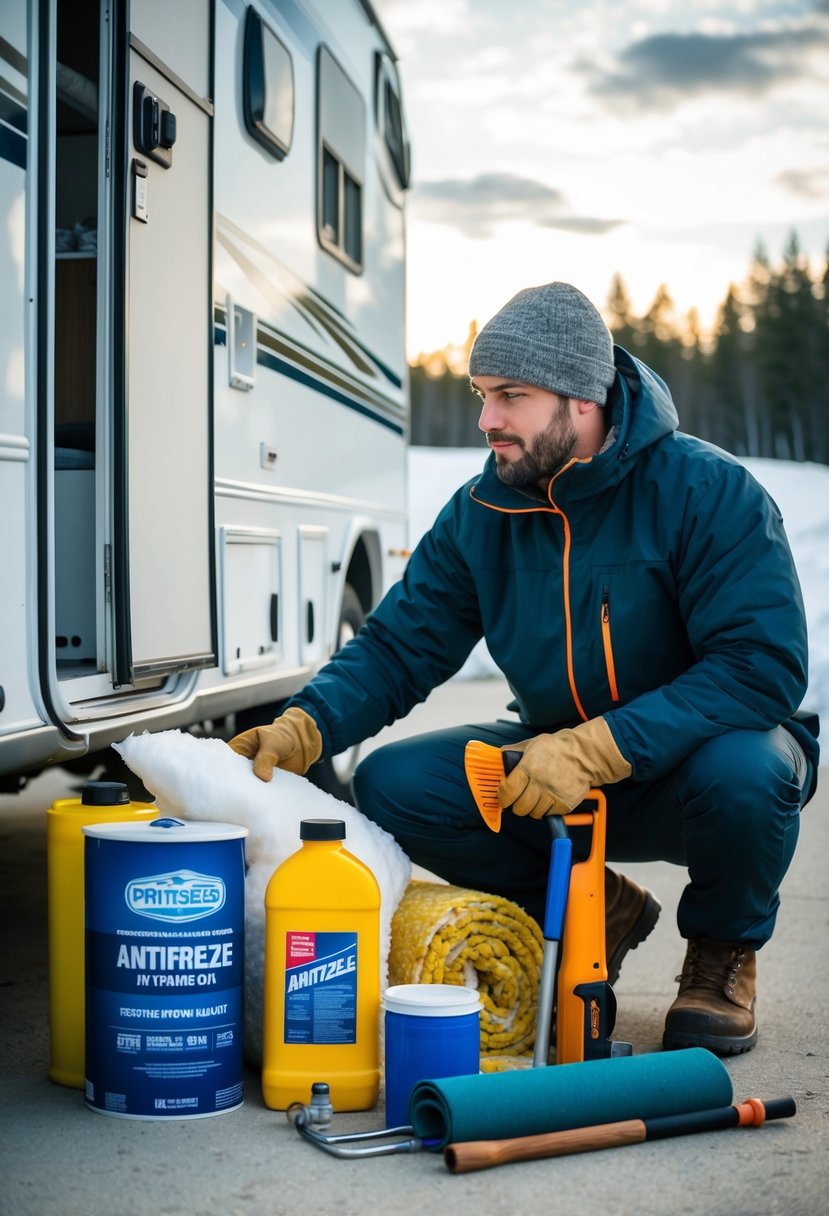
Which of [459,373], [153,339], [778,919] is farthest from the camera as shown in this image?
[459,373]

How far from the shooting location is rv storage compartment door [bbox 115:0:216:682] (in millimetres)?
3049

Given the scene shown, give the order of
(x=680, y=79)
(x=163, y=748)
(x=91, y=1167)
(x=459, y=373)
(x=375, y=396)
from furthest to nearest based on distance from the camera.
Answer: (x=459, y=373) → (x=680, y=79) → (x=375, y=396) → (x=163, y=748) → (x=91, y=1167)

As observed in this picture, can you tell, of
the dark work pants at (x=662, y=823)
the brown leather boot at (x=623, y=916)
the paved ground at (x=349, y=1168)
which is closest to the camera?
the paved ground at (x=349, y=1168)

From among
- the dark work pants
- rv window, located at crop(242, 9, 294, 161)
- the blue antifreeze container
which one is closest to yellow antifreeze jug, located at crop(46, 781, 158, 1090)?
the blue antifreeze container

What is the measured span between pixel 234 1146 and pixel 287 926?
0.35 m

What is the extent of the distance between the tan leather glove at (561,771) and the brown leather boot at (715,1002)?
1.50 feet

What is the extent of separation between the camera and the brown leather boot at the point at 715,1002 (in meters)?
2.66

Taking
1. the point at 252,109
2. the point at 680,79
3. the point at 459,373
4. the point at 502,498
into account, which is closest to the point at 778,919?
the point at 502,498

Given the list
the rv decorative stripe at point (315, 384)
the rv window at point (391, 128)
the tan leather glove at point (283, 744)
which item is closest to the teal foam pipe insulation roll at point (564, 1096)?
the tan leather glove at point (283, 744)

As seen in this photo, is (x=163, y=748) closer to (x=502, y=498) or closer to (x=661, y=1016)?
(x=502, y=498)

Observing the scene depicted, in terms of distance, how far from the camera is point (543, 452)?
2799mm

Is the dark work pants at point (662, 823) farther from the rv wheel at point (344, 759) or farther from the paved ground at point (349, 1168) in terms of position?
the rv wheel at point (344, 759)

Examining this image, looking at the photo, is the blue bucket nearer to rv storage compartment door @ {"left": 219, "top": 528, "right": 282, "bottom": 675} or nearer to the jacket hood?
the jacket hood

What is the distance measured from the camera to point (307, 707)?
2857 mm
